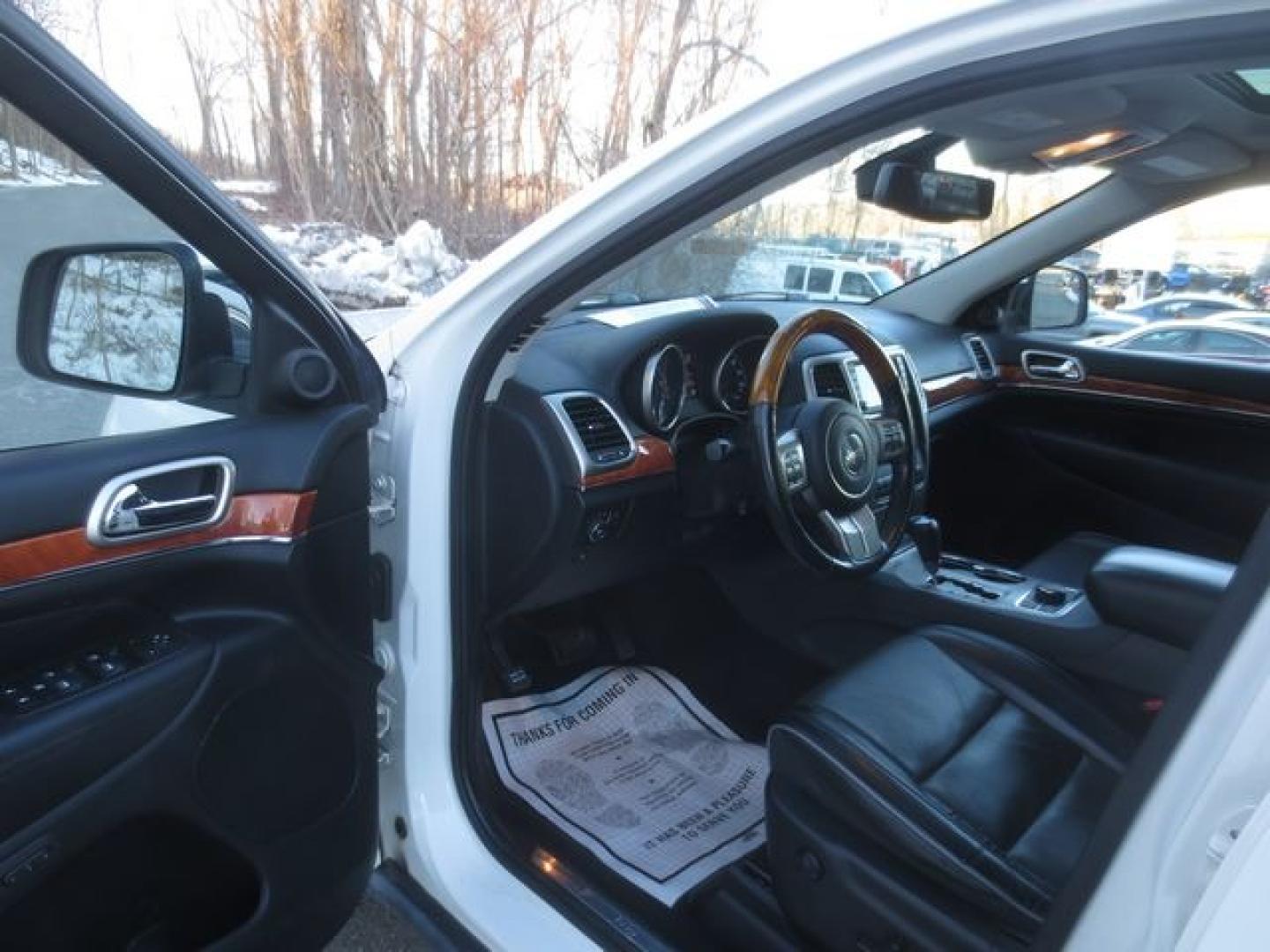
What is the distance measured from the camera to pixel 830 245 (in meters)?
2.79

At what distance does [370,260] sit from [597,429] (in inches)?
216

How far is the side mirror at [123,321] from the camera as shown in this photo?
1.21m

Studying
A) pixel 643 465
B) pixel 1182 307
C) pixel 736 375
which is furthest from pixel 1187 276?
pixel 643 465

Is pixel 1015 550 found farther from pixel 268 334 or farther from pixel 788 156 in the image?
pixel 268 334

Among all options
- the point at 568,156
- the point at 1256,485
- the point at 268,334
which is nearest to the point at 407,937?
the point at 268,334

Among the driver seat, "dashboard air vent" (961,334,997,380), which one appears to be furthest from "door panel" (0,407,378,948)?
"dashboard air vent" (961,334,997,380)

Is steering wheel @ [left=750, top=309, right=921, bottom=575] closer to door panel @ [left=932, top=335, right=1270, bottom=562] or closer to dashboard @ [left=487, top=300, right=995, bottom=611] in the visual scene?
dashboard @ [left=487, top=300, right=995, bottom=611]

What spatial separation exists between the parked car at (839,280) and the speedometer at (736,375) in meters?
0.54

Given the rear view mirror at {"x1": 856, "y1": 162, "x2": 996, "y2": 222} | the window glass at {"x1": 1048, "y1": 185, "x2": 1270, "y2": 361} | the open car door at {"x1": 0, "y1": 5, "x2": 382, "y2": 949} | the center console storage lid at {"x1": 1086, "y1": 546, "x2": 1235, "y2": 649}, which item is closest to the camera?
the open car door at {"x1": 0, "y1": 5, "x2": 382, "y2": 949}

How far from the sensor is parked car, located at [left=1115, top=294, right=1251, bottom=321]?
8.34ft

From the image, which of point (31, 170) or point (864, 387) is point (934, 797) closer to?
point (864, 387)

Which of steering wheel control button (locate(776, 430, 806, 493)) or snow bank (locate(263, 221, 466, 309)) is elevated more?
steering wheel control button (locate(776, 430, 806, 493))

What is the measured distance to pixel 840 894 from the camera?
53.7 inches

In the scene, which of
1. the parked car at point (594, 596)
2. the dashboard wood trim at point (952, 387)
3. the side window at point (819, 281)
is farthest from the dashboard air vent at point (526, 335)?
the dashboard wood trim at point (952, 387)
